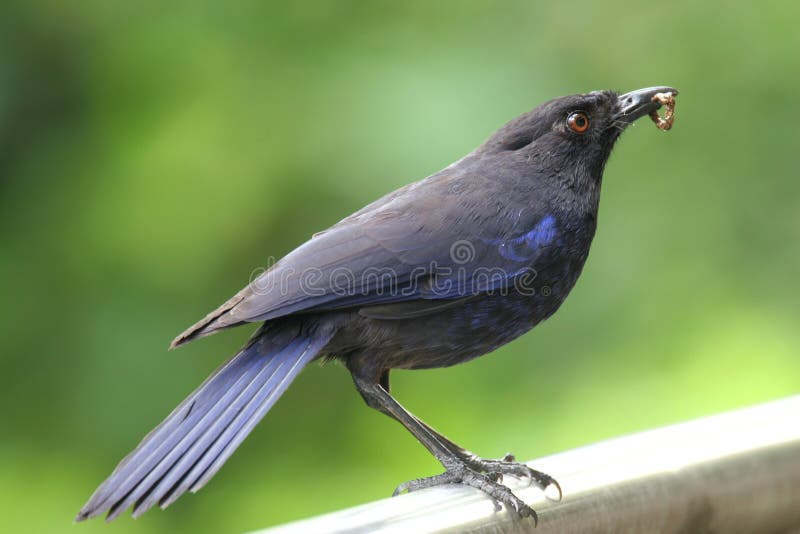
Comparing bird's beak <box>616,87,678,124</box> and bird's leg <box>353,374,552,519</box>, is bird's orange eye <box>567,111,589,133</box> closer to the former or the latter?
bird's beak <box>616,87,678,124</box>

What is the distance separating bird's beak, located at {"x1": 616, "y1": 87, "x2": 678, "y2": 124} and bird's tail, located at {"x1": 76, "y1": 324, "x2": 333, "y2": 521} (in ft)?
3.67

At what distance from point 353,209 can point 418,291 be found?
1149mm

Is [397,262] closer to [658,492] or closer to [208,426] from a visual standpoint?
[208,426]

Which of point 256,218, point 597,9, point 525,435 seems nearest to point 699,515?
point 525,435

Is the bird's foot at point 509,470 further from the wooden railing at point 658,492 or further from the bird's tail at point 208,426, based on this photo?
the bird's tail at point 208,426

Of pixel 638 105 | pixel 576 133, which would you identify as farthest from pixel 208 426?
pixel 638 105

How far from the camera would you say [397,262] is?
10.4 ft

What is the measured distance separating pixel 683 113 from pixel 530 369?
117 centimetres

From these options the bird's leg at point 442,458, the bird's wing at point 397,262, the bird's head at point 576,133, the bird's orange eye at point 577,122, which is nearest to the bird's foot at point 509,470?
the bird's leg at point 442,458

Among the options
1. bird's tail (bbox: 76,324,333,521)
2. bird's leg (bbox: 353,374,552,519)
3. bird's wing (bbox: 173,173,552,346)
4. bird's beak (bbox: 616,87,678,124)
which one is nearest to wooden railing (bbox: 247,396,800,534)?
bird's leg (bbox: 353,374,552,519)

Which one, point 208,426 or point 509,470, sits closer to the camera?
point 208,426

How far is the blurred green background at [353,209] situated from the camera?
391 centimetres

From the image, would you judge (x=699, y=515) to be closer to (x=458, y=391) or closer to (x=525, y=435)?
(x=525, y=435)

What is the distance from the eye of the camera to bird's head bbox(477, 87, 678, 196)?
11.4ft
